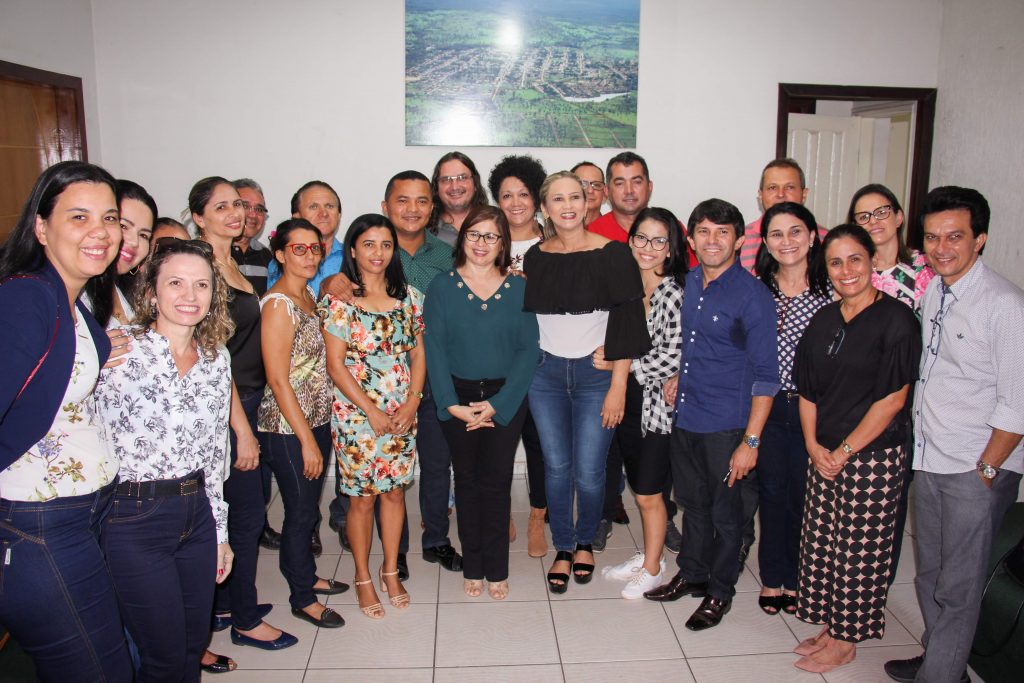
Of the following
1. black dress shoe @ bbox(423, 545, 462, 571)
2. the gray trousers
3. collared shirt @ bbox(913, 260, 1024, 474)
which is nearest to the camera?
collared shirt @ bbox(913, 260, 1024, 474)

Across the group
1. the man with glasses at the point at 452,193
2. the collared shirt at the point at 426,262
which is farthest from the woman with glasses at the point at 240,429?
the man with glasses at the point at 452,193

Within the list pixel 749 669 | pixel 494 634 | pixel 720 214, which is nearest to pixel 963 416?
pixel 720 214

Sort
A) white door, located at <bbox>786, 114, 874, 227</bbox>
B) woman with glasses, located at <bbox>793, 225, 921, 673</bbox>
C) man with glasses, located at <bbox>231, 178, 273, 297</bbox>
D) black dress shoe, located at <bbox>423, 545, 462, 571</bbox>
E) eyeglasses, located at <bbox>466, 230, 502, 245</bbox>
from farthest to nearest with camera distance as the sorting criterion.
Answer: white door, located at <bbox>786, 114, 874, 227</bbox> < man with glasses, located at <bbox>231, 178, 273, 297</bbox> < black dress shoe, located at <bbox>423, 545, 462, 571</bbox> < eyeglasses, located at <bbox>466, 230, 502, 245</bbox> < woman with glasses, located at <bbox>793, 225, 921, 673</bbox>

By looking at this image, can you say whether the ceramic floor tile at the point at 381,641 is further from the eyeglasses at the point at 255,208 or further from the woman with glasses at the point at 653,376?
the eyeglasses at the point at 255,208

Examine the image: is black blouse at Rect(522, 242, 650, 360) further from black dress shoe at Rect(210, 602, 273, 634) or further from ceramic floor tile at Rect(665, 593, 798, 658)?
black dress shoe at Rect(210, 602, 273, 634)

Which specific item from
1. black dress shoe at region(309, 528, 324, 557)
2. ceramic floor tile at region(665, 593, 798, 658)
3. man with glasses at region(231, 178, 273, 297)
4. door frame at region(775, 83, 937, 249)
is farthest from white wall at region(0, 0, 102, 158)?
door frame at region(775, 83, 937, 249)

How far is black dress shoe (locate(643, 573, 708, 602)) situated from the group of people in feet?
0.05

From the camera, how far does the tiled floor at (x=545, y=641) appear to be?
8.42ft

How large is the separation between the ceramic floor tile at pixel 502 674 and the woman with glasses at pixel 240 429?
652 mm

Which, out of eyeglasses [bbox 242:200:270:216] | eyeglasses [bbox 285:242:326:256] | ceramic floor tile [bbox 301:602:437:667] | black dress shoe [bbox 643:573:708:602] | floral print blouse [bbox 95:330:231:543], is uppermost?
eyeglasses [bbox 242:200:270:216]

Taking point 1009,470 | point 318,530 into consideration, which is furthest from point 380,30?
point 1009,470

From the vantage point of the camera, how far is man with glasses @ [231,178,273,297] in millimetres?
3598

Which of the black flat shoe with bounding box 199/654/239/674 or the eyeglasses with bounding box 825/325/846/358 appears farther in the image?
the black flat shoe with bounding box 199/654/239/674

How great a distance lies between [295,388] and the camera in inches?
104
